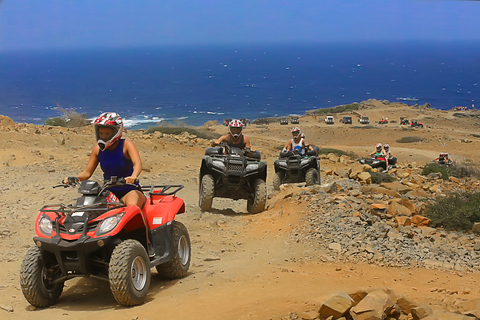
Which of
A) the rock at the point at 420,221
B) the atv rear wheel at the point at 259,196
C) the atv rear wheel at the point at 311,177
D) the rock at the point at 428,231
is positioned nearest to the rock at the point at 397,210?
the rock at the point at 420,221

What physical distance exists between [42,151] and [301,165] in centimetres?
1004

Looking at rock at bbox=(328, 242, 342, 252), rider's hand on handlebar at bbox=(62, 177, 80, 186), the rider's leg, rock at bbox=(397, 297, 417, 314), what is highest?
rider's hand on handlebar at bbox=(62, 177, 80, 186)

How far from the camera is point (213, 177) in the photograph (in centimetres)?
1273

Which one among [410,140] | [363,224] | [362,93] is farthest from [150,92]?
[363,224]

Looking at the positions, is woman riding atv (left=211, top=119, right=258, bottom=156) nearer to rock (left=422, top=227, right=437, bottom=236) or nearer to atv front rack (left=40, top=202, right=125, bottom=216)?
rock (left=422, top=227, right=437, bottom=236)

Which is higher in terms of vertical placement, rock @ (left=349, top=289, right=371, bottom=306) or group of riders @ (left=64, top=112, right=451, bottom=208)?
group of riders @ (left=64, top=112, right=451, bottom=208)

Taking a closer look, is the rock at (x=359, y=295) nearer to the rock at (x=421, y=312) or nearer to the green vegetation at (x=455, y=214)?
the rock at (x=421, y=312)

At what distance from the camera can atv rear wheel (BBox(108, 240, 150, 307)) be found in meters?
5.92

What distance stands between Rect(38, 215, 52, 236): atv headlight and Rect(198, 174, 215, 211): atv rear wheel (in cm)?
625

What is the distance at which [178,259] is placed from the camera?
7.34 meters

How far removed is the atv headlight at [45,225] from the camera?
20.2 feet

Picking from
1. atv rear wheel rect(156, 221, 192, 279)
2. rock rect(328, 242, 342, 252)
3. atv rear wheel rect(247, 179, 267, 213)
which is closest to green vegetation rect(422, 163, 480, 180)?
atv rear wheel rect(247, 179, 267, 213)

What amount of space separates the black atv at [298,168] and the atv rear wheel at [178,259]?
7601 mm

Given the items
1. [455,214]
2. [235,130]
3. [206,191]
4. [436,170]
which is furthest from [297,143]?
[436,170]
